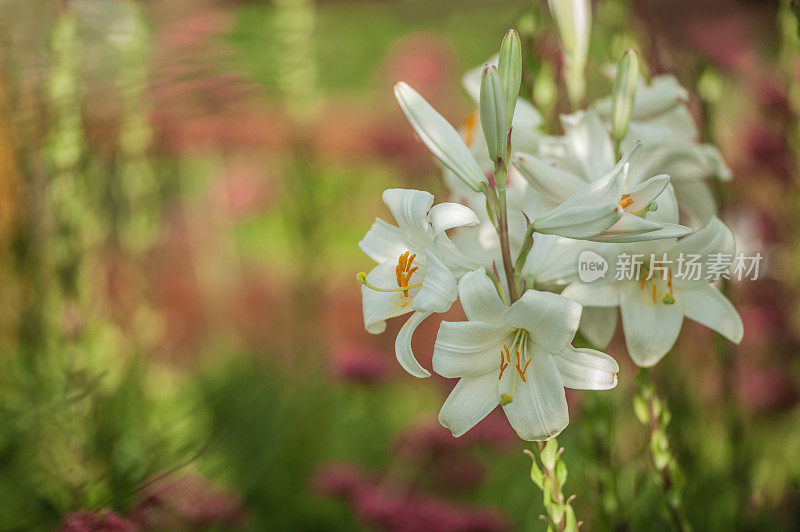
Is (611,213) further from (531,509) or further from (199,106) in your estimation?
(531,509)

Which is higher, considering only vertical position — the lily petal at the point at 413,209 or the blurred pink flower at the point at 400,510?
the lily petal at the point at 413,209

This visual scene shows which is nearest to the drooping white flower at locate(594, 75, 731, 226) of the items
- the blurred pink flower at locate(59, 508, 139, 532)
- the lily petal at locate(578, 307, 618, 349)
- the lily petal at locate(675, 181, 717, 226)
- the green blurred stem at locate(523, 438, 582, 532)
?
the lily petal at locate(675, 181, 717, 226)

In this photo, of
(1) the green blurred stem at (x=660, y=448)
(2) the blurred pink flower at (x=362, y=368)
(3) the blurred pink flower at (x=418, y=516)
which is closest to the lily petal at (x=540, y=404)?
(1) the green blurred stem at (x=660, y=448)

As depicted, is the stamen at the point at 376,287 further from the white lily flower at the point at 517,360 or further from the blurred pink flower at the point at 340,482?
the blurred pink flower at the point at 340,482

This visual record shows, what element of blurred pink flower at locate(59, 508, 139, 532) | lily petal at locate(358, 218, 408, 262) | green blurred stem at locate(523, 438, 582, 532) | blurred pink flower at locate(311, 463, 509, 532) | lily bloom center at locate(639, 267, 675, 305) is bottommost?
blurred pink flower at locate(311, 463, 509, 532)

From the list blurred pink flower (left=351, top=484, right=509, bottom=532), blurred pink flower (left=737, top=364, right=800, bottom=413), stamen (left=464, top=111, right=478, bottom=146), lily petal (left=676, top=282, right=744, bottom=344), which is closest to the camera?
lily petal (left=676, top=282, right=744, bottom=344)

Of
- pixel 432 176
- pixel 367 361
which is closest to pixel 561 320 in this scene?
pixel 367 361

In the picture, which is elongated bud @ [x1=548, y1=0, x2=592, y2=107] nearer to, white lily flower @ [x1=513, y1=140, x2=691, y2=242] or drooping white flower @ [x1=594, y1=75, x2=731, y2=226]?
drooping white flower @ [x1=594, y1=75, x2=731, y2=226]
